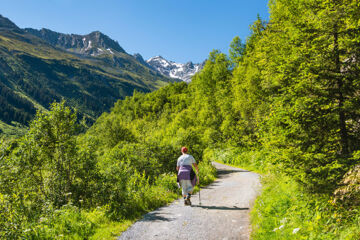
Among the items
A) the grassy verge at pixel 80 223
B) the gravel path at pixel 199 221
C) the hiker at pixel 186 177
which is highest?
the hiker at pixel 186 177

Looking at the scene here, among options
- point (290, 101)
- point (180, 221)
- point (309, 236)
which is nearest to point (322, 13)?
point (290, 101)

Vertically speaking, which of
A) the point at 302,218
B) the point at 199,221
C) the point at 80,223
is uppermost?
the point at 302,218

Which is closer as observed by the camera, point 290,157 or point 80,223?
point 290,157

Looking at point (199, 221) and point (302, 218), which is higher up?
point (302, 218)

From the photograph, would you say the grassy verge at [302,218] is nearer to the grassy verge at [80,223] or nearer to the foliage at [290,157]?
the foliage at [290,157]

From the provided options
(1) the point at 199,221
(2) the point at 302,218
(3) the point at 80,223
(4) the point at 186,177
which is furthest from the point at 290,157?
(3) the point at 80,223

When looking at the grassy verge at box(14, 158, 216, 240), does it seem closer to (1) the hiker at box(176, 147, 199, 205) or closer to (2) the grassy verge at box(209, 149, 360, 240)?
(1) the hiker at box(176, 147, 199, 205)

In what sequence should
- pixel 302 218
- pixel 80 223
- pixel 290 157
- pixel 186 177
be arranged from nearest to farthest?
pixel 302 218 < pixel 290 157 < pixel 80 223 < pixel 186 177

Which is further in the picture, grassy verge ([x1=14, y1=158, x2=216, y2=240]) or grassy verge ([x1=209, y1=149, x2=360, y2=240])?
grassy verge ([x1=14, y1=158, x2=216, y2=240])

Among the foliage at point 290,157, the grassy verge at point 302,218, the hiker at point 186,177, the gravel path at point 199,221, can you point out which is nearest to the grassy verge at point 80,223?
the foliage at point 290,157

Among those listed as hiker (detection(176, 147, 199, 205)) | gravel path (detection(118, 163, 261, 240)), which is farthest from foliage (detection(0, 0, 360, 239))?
hiker (detection(176, 147, 199, 205))

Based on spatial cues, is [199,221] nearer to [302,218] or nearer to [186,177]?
[186,177]

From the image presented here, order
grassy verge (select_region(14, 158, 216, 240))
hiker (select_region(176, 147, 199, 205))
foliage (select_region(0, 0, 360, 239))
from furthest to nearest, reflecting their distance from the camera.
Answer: hiker (select_region(176, 147, 199, 205))
grassy verge (select_region(14, 158, 216, 240))
foliage (select_region(0, 0, 360, 239))

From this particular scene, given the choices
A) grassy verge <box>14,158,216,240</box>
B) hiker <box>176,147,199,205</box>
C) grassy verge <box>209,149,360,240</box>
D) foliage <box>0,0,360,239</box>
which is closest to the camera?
grassy verge <box>209,149,360,240</box>
